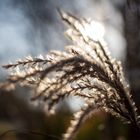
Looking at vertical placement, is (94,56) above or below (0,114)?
below

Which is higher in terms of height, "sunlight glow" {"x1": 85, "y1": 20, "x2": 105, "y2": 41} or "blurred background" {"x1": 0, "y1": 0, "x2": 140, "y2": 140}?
"blurred background" {"x1": 0, "y1": 0, "x2": 140, "y2": 140}

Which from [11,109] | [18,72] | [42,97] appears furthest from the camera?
[11,109]

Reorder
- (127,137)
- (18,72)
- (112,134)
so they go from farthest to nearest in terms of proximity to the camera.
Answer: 1. (127,137)
2. (112,134)
3. (18,72)

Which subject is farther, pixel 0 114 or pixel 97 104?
pixel 0 114

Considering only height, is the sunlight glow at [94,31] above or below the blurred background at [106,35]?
below

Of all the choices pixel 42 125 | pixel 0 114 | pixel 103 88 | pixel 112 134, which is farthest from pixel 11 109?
pixel 103 88

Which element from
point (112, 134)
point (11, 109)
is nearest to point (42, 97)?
point (112, 134)

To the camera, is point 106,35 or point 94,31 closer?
point 94,31

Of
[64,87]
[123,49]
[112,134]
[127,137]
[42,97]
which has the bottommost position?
[42,97]

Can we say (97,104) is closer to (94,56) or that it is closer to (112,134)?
(94,56)

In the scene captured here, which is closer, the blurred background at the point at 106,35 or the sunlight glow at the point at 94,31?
the sunlight glow at the point at 94,31

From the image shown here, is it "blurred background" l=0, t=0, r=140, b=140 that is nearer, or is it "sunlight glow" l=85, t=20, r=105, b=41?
"sunlight glow" l=85, t=20, r=105, b=41
